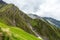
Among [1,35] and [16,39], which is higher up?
[16,39]

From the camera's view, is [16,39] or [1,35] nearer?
[1,35]

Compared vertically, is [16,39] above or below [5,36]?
above

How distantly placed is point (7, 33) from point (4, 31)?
469 millimetres

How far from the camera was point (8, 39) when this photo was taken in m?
27.6

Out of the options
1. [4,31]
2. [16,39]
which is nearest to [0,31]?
[4,31]

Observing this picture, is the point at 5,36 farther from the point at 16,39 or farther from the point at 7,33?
the point at 16,39

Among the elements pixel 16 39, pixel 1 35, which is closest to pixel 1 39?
pixel 1 35

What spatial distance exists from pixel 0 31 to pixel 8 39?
4.41ft

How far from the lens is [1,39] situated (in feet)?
88.8

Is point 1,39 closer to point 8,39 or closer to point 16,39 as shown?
point 8,39

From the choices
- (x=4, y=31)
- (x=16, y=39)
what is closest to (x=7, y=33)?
(x=4, y=31)

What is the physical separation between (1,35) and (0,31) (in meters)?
0.87

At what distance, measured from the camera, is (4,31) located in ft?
91.9

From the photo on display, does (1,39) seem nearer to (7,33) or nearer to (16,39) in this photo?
(7,33)
